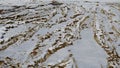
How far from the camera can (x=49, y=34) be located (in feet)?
27.6

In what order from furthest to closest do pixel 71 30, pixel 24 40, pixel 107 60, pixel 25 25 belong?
pixel 25 25, pixel 71 30, pixel 24 40, pixel 107 60

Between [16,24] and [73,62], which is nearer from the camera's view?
[73,62]

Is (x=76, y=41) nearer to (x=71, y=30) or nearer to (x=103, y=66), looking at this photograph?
(x=71, y=30)

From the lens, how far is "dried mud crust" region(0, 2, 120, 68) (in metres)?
5.97

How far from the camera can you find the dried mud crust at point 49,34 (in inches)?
235

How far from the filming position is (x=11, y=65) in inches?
221

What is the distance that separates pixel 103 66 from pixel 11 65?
190 centimetres

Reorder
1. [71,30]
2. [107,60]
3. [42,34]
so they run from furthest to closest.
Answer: [71,30] < [42,34] < [107,60]

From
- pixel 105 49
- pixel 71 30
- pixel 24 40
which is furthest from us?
pixel 71 30

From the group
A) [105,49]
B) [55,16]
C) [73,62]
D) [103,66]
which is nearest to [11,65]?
[73,62]

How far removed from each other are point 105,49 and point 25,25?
368 centimetres

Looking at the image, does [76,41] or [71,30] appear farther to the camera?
[71,30]

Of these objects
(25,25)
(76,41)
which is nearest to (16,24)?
(25,25)

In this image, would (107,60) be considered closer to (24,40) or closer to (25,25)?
(24,40)
